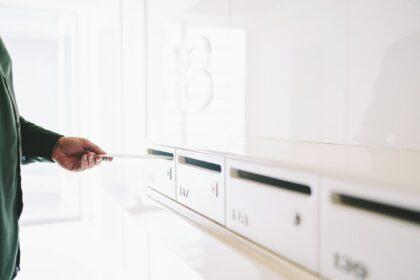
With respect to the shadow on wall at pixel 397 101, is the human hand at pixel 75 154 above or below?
below

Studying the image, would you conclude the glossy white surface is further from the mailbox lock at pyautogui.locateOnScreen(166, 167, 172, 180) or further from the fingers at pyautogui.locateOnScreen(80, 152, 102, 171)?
the fingers at pyautogui.locateOnScreen(80, 152, 102, 171)

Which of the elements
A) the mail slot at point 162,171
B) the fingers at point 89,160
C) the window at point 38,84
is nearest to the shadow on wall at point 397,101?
the mail slot at point 162,171

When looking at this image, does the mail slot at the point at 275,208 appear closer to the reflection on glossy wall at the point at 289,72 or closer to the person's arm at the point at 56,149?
the reflection on glossy wall at the point at 289,72

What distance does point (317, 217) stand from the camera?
466 mm

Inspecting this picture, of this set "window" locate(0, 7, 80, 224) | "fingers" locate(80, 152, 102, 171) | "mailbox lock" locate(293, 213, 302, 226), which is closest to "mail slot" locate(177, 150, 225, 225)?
"mailbox lock" locate(293, 213, 302, 226)

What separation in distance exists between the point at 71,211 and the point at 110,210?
81cm

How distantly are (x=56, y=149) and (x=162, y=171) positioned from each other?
0.31m

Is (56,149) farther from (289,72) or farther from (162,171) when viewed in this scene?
(289,72)

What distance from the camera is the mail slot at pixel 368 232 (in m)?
0.36

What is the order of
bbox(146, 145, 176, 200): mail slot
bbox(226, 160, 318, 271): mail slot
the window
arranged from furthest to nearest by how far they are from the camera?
the window < bbox(146, 145, 176, 200): mail slot < bbox(226, 160, 318, 271): mail slot

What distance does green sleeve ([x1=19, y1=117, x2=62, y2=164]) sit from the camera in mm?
1009

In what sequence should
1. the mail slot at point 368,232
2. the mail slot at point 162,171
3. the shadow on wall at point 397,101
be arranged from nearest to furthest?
the mail slot at point 368,232
the shadow on wall at point 397,101
the mail slot at point 162,171

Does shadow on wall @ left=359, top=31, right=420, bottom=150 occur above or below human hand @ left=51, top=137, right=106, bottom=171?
above

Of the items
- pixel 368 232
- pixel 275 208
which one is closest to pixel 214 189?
pixel 275 208
